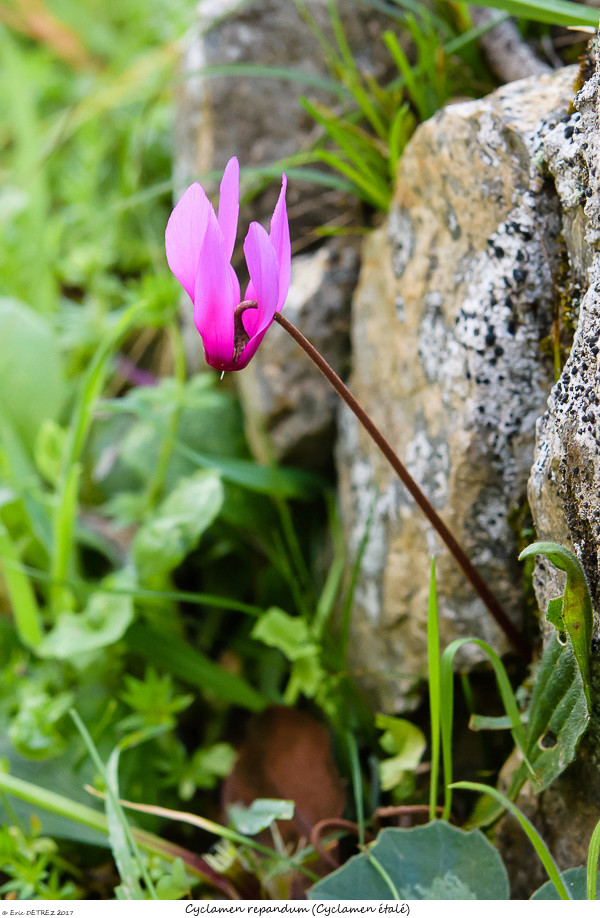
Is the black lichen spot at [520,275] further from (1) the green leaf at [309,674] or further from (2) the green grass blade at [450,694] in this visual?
(1) the green leaf at [309,674]

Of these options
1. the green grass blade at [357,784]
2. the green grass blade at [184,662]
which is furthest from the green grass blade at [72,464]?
the green grass blade at [357,784]

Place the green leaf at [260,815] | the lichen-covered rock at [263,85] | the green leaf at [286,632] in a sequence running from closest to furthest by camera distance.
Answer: the green leaf at [260,815]
the green leaf at [286,632]
the lichen-covered rock at [263,85]

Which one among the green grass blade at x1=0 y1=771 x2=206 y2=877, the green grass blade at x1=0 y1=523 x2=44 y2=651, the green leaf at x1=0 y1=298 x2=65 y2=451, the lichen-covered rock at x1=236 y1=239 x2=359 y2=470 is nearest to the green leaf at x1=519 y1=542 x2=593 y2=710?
the green grass blade at x1=0 y1=771 x2=206 y2=877

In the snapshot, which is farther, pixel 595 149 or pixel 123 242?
pixel 123 242

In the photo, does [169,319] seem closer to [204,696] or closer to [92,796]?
[204,696]

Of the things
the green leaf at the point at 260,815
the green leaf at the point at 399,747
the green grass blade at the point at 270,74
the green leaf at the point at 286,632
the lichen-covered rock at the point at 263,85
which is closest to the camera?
the green leaf at the point at 260,815

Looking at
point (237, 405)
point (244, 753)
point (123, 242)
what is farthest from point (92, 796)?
point (123, 242)

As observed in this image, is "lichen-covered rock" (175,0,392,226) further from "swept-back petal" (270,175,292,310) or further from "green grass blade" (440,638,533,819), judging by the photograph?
"green grass blade" (440,638,533,819)
